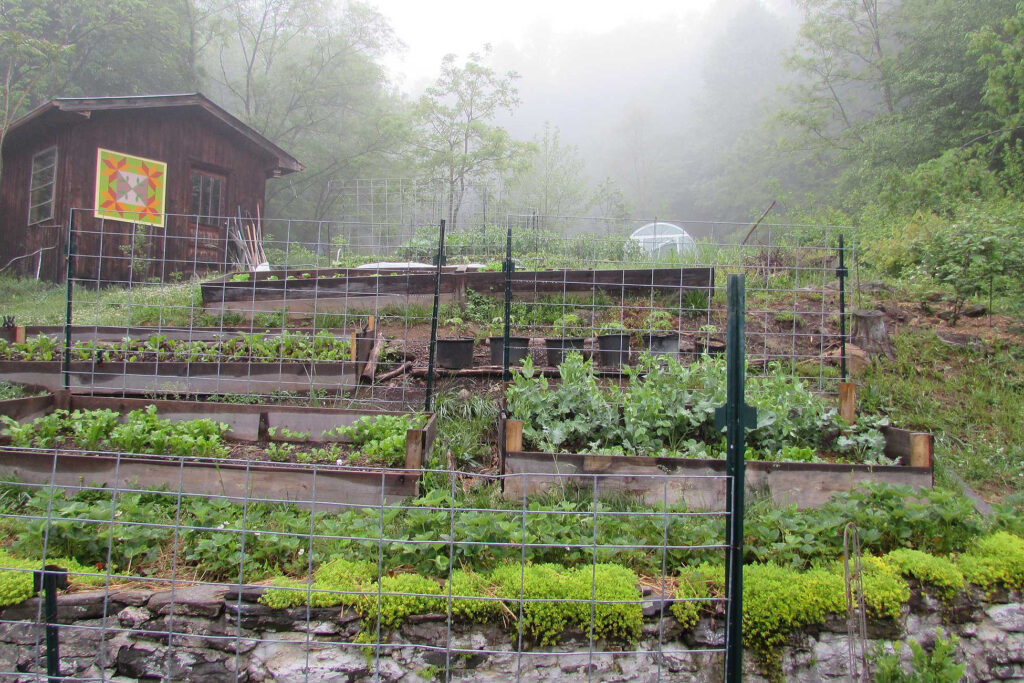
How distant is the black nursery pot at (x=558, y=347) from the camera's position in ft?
14.7

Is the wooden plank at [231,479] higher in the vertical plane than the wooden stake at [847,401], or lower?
lower

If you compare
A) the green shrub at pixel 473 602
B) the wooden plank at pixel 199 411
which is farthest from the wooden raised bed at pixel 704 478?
the wooden plank at pixel 199 411

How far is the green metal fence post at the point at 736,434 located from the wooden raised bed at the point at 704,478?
45.4 inches

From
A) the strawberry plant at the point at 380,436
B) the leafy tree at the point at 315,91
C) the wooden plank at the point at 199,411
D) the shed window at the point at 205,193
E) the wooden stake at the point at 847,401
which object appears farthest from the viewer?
the leafy tree at the point at 315,91

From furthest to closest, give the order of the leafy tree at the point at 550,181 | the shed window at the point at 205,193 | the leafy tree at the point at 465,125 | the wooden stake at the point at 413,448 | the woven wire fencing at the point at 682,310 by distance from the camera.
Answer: the leafy tree at the point at 465,125, the leafy tree at the point at 550,181, the shed window at the point at 205,193, the woven wire fencing at the point at 682,310, the wooden stake at the point at 413,448

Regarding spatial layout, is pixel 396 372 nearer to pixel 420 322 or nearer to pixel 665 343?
pixel 420 322

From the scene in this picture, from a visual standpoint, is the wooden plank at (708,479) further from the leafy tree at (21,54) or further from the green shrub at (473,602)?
the leafy tree at (21,54)

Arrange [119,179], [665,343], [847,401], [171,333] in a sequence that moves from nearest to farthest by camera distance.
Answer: [847,401]
[665,343]
[171,333]
[119,179]

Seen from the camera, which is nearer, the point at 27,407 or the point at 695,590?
the point at 695,590

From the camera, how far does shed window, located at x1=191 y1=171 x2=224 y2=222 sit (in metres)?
11.4

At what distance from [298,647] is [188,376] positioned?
8.39ft

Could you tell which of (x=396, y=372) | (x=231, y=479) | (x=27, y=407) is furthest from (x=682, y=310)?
(x=27, y=407)

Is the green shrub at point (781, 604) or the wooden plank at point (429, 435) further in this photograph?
the wooden plank at point (429, 435)

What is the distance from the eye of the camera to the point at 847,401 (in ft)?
12.1
